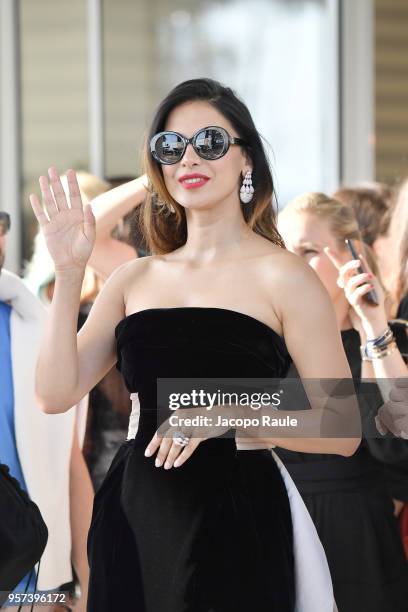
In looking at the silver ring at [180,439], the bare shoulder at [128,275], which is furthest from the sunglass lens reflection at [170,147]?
the silver ring at [180,439]

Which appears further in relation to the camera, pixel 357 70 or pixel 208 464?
pixel 357 70

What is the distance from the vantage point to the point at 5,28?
6.71m

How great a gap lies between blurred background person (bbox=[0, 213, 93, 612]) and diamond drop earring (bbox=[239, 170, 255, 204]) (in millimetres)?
886

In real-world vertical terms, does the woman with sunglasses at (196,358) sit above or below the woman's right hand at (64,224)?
below

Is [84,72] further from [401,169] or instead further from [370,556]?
[370,556]

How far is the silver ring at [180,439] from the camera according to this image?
6.91ft

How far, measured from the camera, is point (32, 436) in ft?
9.62

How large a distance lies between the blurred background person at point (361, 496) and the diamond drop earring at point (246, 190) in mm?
635

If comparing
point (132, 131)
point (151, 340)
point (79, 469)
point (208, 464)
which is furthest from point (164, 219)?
point (132, 131)

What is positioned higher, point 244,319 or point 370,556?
point 244,319

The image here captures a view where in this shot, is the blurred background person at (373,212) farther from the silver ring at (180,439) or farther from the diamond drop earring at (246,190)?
the silver ring at (180,439)

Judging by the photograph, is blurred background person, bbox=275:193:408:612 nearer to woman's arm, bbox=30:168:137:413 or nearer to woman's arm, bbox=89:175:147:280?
woman's arm, bbox=89:175:147:280

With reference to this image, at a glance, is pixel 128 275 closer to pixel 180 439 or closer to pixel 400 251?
pixel 180 439

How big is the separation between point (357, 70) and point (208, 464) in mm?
5036
